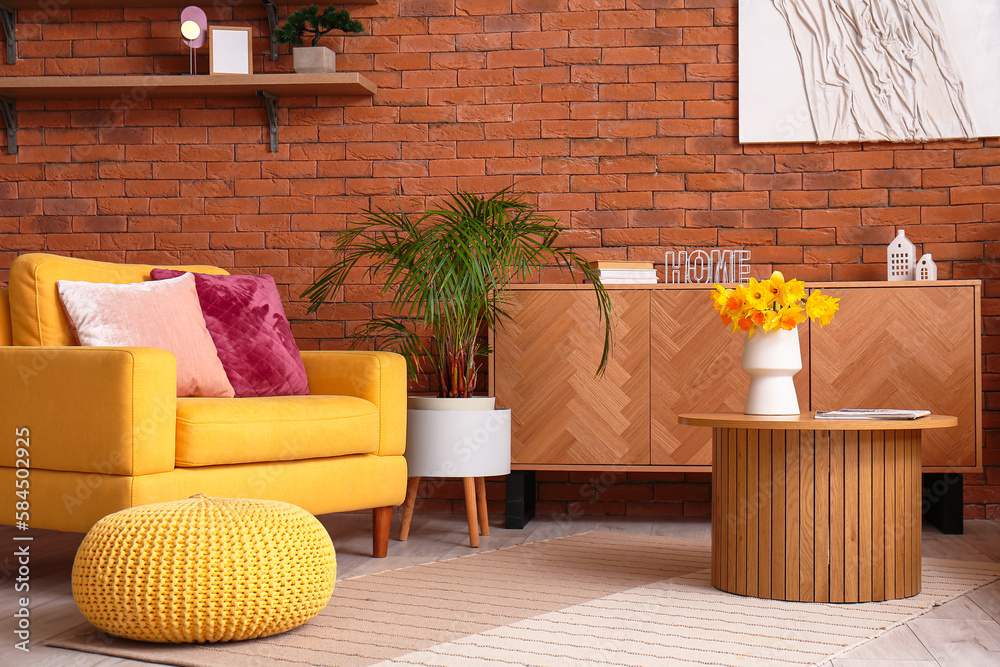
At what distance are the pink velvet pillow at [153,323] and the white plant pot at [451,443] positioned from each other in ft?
2.02

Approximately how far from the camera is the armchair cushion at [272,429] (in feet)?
7.38

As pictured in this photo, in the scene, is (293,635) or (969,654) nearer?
(969,654)

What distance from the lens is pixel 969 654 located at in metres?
1.76

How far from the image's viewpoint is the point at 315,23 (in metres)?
3.58

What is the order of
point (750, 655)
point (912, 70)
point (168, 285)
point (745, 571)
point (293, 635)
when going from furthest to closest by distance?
1. point (912, 70)
2. point (168, 285)
3. point (745, 571)
4. point (293, 635)
5. point (750, 655)

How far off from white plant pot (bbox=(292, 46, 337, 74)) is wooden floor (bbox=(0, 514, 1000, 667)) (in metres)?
1.76

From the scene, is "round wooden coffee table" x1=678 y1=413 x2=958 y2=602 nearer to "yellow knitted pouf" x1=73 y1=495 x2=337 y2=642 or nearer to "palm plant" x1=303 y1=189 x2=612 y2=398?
"palm plant" x1=303 y1=189 x2=612 y2=398

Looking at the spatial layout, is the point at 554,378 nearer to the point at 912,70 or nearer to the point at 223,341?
the point at 223,341

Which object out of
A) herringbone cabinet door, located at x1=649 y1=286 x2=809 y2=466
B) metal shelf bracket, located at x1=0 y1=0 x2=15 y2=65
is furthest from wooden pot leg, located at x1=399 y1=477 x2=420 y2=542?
metal shelf bracket, located at x1=0 y1=0 x2=15 y2=65

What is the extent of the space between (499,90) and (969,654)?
8.91 feet

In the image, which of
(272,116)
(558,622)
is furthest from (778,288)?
(272,116)

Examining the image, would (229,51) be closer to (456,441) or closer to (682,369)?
(456,441)

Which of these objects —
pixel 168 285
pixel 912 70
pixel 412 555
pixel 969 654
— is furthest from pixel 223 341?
pixel 912 70

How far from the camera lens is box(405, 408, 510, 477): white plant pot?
294cm
